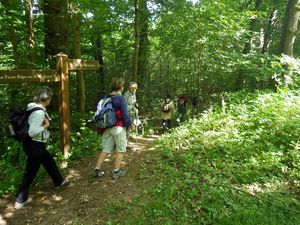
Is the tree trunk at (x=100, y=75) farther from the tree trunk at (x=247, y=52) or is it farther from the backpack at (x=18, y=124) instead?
the backpack at (x=18, y=124)

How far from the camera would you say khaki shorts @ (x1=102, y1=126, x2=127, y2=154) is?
4758 mm

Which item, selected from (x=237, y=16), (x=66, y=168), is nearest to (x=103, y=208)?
(x=66, y=168)

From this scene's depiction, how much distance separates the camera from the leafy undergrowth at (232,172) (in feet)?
12.6

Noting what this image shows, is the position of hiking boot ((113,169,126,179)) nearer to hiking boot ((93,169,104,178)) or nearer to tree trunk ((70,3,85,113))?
hiking boot ((93,169,104,178))

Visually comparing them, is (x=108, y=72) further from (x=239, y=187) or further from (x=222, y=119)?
(x=239, y=187)

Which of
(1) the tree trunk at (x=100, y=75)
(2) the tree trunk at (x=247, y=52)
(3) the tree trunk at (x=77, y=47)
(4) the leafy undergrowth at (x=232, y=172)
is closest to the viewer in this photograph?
(4) the leafy undergrowth at (x=232, y=172)

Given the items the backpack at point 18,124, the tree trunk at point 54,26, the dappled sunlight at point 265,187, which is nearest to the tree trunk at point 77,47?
the tree trunk at point 54,26

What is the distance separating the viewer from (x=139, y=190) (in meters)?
4.55

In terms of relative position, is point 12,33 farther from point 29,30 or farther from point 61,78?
point 61,78

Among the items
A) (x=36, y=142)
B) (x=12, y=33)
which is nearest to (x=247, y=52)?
(x=12, y=33)

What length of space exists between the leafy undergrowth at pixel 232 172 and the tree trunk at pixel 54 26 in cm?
423

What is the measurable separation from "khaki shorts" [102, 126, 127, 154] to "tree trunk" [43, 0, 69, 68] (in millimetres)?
3799

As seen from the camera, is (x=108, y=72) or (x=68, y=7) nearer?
(x=68, y=7)

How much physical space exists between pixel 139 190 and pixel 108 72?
10116mm
